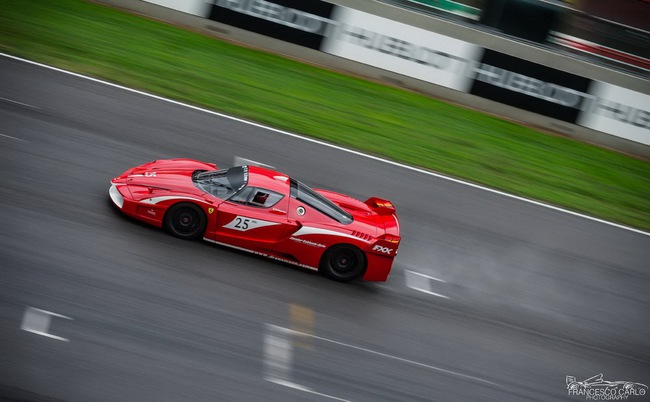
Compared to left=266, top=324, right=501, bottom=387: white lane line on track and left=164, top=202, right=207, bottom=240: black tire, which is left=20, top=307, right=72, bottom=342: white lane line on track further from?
left=266, top=324, right=501, bottom=387: white lane line on track

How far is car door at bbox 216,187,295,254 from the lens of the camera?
10.6 meters

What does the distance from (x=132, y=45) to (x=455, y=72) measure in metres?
8.15

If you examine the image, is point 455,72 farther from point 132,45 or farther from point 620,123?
point 132,45

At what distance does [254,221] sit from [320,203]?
1.16m

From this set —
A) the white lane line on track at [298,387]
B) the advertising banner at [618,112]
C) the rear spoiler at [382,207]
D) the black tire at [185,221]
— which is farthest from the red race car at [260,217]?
the advertising banner at [618,112]

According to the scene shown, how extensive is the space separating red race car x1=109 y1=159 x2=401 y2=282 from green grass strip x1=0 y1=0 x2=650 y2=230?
5001 millimetres

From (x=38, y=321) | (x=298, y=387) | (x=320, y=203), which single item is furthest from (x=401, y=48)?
(x=38, y=321)

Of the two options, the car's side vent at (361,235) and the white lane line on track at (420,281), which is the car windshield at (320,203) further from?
the white lane line on track at (420,281)

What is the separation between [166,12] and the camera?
1931 cm

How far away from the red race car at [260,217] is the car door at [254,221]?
13 millimetres

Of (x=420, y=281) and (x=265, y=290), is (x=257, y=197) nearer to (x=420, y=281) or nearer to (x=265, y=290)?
(x=265, y=290)

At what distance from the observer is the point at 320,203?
11.3m

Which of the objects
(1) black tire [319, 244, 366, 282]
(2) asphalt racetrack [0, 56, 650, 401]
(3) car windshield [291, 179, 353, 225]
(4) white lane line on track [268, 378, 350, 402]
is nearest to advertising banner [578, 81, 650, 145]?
(2) asphalt racetrack [0, 56, 650, 401]

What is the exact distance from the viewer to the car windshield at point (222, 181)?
35.2ft
